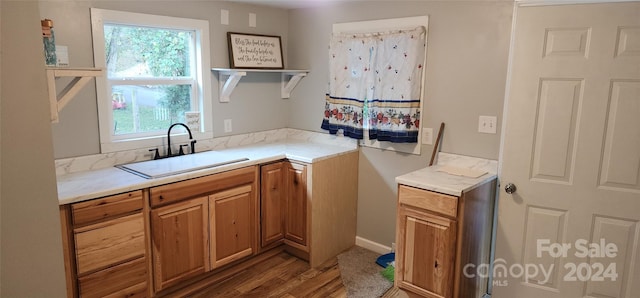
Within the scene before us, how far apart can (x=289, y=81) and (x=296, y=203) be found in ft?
3.99

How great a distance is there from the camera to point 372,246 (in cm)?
358

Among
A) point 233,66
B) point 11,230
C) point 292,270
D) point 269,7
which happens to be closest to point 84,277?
point 292,270

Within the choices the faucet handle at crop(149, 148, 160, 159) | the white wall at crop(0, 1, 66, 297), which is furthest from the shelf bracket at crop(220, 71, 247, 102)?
the white wall at crop(0, 1, 66, 297)

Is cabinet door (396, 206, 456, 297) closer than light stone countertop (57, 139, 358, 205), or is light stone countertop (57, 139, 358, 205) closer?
light stone countertop (57, 139, 358, 205)

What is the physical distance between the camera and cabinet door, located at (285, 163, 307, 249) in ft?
10.6

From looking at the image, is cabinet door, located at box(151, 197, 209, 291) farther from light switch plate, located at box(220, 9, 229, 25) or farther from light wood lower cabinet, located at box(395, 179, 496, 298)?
light switch plate, located at box(220, 9, 229, 25)

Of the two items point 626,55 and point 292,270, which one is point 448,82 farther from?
point 292,270

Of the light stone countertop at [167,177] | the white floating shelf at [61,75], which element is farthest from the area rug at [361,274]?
the white floating shelf at [61,75]

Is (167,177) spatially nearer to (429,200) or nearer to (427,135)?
(429,200)

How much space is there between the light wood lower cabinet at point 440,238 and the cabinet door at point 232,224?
1135 millimetres

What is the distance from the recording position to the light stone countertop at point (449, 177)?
243 cm

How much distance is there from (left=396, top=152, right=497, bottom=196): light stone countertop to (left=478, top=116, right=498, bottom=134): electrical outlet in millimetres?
204

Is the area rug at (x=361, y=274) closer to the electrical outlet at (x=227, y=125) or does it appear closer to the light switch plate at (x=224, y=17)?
the electrical outlet at (x=227, y=125)

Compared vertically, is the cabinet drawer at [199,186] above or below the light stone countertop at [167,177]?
below
